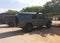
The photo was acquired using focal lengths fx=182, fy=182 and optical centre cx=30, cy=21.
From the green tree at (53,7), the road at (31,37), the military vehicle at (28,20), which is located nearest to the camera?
the road at (31,37)

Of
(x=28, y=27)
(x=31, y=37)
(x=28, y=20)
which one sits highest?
(x=28, y=20)

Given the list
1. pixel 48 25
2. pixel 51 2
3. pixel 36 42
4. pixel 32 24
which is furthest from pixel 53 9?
pixel 36 42

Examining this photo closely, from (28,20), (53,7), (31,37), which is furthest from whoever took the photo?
(53,7)

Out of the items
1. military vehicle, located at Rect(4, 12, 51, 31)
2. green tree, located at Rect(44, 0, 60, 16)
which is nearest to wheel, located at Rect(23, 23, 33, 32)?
military vehicle, located at Rect(4, 12, 51, 31)

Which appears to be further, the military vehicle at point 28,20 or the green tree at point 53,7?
the green tree at point 53,7

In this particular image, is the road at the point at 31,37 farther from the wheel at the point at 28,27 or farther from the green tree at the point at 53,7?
the green tree at the point at 53,7

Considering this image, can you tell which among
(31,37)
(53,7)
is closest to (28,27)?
(31,37)

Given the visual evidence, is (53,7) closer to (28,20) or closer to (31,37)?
(28,20)

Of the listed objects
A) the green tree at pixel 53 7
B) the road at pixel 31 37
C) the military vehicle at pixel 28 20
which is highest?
the green tree at pixel 53 7

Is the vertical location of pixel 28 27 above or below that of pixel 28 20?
below

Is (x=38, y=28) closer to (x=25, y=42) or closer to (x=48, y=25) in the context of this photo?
(x=48, y=25)

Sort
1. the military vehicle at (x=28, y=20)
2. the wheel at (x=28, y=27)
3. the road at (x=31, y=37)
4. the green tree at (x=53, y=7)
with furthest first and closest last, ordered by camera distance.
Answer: the green tree at (x=53, y=7) < the wheel at (x=28, y=27) < the military vehicle at (x=28, y=20) < the road at (x=31, y=37)

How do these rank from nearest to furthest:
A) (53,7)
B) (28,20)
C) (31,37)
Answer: (31,37)
(28,20)
(53,7)

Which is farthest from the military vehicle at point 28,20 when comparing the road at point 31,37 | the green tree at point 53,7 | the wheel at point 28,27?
the green tree at point 53,7
